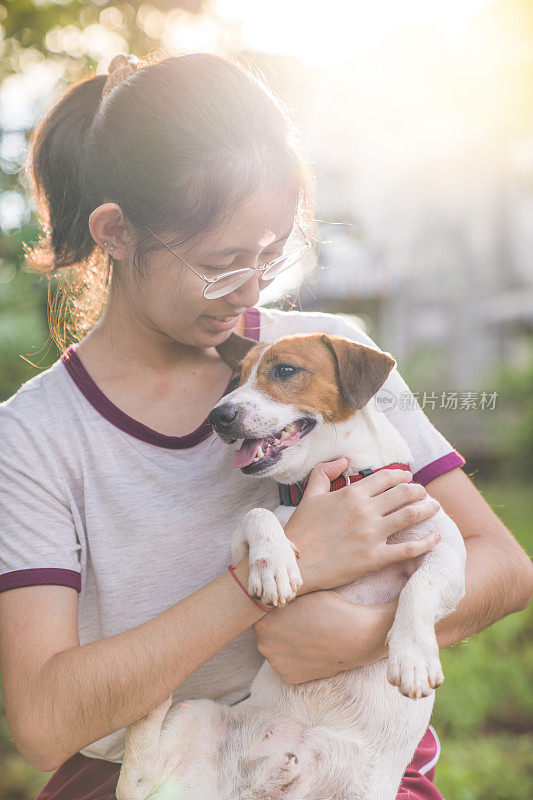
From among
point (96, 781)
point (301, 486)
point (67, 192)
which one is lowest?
point (96, 781)

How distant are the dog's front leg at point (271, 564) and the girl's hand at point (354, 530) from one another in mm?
51

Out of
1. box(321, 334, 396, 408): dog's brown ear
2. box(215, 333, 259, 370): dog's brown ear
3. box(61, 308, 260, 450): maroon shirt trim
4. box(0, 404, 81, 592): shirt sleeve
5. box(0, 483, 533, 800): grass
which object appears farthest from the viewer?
box(0, 483, 533, 800): grass

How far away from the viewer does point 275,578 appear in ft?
5.81

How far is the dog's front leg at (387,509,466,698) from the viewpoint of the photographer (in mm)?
1733

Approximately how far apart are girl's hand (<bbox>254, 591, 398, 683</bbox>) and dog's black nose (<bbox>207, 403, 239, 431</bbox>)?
1.77 ft

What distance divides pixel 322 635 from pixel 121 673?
0.53 metres

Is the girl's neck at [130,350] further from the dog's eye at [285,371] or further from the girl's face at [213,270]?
the dog's eye at [285,371]

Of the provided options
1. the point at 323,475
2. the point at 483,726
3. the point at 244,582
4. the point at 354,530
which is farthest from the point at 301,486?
the point at 483,726

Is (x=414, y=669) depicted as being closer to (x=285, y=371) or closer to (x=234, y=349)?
(x=285, y=371)

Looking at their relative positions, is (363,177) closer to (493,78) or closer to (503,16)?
(493,78)

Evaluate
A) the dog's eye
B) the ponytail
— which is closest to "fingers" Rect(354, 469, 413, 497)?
the dog's eye

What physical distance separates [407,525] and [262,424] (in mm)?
548

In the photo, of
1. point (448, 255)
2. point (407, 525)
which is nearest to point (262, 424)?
point (407, 525)

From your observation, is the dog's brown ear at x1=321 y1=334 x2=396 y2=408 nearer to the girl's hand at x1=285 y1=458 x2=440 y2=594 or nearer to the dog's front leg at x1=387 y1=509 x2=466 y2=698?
the girl's hand at x1=285 y1=458 x2=440 y2=594
